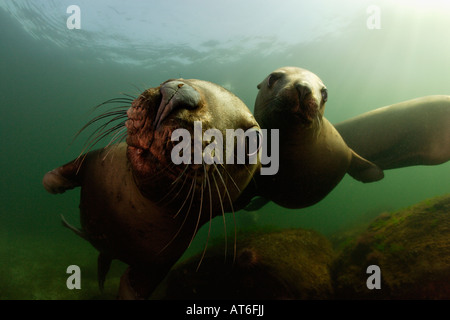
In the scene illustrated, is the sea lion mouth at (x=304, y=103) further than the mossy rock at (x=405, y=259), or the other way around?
the mossy rock at (x=405, y=259)

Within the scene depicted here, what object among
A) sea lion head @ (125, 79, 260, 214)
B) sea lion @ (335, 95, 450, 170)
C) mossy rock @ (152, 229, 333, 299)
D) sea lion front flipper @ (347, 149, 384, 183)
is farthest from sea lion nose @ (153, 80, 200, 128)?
sea lion @ (335, 95, 450, 170)

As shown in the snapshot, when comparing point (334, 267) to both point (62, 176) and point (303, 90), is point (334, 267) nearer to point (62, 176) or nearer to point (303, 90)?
point (303, 90)

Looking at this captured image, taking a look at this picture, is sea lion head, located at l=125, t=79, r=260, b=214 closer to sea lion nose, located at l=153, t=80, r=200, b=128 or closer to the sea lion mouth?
sea lion nose, located at l=153, t=80, r=200, b=128

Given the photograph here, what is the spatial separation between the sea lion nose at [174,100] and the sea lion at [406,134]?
488 cm

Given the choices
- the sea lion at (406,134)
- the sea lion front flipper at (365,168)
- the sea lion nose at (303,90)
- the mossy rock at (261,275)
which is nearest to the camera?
the sea lion nose at (303,90)

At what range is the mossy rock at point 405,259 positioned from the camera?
2797 millimetres

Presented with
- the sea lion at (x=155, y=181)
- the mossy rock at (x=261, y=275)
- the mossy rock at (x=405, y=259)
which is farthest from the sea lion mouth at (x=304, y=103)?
the mossy rock at (x=405, y=259)

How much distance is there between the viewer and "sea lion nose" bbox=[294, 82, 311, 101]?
2.45 meters

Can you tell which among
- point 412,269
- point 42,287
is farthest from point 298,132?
point 42,287

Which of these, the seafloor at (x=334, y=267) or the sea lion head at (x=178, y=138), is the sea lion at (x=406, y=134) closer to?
the seafloor at (x=334, y=267)

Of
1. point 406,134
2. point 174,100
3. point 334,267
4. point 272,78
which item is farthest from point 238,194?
point 406,134

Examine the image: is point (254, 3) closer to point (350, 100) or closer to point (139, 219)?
point (139, 219)

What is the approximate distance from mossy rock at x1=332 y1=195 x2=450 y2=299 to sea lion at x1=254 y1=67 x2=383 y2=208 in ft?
4.01

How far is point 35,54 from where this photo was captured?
3114 cm
